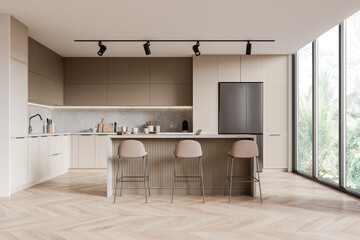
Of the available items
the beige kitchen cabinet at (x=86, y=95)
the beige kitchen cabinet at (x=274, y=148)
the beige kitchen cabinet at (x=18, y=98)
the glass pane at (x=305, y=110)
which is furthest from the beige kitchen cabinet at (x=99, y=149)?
the glass pane at (x=305, y=110)

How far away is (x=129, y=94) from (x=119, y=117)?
0.73 meters

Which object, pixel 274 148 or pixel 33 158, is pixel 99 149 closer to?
pixel 33 158

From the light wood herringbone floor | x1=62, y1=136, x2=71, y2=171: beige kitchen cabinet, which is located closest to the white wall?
the light wood herringbone floor

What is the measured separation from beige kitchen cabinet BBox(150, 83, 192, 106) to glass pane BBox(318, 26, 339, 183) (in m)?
3.02

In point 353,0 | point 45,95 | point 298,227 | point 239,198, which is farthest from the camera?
point 45,95

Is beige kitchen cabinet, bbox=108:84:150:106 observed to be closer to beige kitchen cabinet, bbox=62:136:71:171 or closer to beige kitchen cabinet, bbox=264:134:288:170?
beige kitchen cabinet, bbox=62:136:71:171

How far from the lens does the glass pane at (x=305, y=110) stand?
21.6 ft

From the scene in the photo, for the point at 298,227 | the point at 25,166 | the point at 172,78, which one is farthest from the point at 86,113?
the point at 298,227

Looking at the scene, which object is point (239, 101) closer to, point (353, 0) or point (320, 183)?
point (320, 183)

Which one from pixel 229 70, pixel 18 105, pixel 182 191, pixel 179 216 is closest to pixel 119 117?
pixel 229 70

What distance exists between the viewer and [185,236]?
3047 mm

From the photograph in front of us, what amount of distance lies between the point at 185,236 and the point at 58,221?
1.49 metres

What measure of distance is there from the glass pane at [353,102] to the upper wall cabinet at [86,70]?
5268mm

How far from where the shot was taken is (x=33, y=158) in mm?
5668
